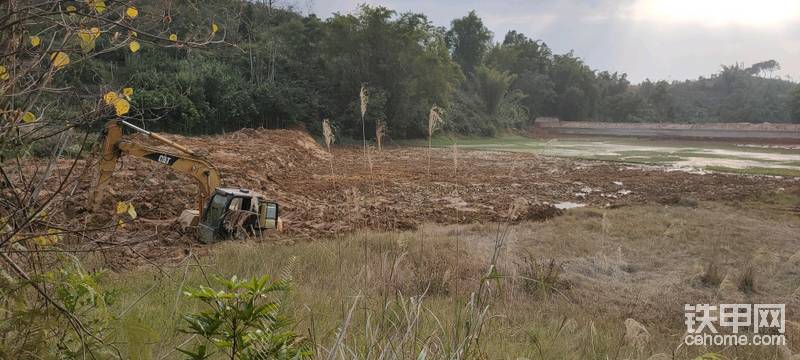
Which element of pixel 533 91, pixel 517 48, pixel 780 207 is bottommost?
pixel 780 207

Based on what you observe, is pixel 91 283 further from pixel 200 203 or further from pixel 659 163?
pixel 659 163

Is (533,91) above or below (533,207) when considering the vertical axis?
above

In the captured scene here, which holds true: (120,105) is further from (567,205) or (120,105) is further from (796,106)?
(796,106)

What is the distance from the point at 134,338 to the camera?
1584mm

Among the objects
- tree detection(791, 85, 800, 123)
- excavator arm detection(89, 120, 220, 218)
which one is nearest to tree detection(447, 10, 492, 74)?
tree detection(791, 85, 800, 123)

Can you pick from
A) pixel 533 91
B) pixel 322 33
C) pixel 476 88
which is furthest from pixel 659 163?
pixel 533 91

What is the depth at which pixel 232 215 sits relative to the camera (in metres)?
7.98

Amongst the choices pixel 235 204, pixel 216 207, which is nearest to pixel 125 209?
pixel 235 204

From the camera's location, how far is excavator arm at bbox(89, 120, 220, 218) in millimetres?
7562

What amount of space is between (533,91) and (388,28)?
30.5m

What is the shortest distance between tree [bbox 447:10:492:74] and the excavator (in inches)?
2139

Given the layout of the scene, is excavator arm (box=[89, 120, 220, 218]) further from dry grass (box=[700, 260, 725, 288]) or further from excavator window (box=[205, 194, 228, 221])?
dry grass (box=[700, 260, 725, 288])

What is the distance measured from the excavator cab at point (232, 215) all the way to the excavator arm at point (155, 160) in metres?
0.38

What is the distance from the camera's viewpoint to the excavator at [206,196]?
7656mm
